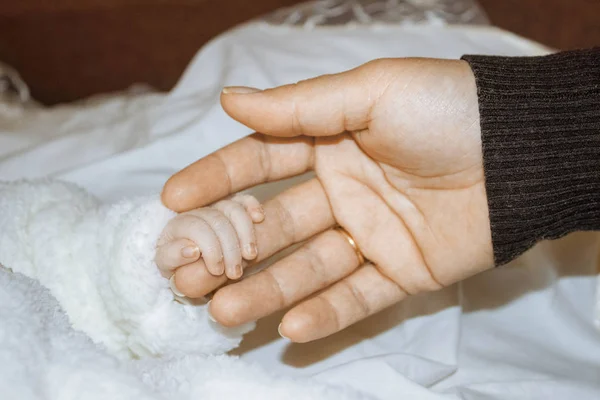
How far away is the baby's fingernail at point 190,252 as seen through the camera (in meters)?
0.57

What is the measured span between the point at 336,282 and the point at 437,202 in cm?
14

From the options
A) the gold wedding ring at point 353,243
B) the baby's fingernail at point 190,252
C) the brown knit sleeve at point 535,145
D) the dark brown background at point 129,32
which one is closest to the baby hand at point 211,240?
the baby's fingernail at point 190,252

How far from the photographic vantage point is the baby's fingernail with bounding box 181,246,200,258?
0.57 meters

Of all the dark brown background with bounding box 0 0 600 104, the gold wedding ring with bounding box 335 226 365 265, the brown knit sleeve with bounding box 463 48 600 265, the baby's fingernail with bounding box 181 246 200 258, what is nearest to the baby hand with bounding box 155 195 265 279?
the baby's fingernail with bounding box 181 246 200 258

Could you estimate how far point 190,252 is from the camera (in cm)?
57

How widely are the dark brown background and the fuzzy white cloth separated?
629mm

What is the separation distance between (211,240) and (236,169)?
12 centimetres

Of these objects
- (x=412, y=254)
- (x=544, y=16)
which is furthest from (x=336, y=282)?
(x=544, y=16)

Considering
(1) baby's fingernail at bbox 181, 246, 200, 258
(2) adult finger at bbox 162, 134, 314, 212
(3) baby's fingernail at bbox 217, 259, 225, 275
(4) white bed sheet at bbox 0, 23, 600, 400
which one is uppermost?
(2) adult finger at bbox 162, 134, 314, 212

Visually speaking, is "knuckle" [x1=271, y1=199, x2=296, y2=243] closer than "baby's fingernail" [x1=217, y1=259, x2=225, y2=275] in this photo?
No

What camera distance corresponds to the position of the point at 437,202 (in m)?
0.69

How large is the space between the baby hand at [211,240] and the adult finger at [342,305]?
74 mm

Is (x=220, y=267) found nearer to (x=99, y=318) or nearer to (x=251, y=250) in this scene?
(x=251, y=250)

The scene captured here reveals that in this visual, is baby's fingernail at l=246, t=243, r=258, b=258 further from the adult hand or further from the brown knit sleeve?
the brown knit sleeve
